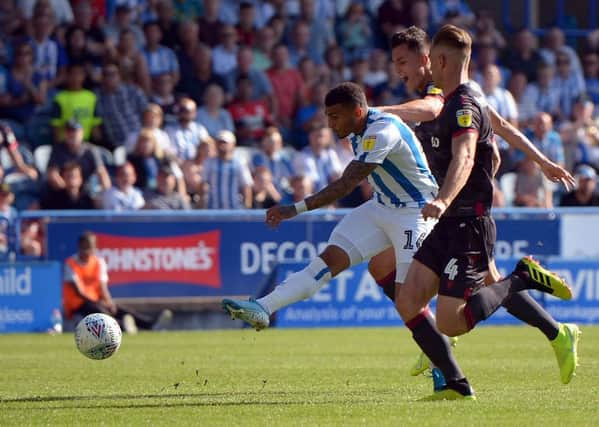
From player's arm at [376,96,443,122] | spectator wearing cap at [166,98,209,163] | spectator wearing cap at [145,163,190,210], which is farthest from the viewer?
spectator wearing cap at [166,98,209,163]

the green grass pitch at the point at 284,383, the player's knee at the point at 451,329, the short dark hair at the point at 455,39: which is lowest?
the green grass pitch at the point at 284,383

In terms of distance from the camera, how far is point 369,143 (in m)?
9.10

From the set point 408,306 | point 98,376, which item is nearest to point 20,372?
point 98,376

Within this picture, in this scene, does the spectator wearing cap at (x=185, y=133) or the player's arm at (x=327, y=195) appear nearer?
the player's arm at (x=327, y=195)

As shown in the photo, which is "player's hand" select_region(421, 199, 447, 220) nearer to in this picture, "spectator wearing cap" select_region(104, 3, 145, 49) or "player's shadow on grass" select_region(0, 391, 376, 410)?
"player's shadow on grass" select_region(0, 391, 376, 410)

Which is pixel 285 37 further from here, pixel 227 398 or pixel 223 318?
pixel 227 398

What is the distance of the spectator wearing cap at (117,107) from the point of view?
20.2 meters

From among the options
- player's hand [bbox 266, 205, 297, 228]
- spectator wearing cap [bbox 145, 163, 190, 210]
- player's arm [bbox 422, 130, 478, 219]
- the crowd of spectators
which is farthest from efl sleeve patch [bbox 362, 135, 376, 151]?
spectator wearing cap [bbox 145, 163, 190, 210]

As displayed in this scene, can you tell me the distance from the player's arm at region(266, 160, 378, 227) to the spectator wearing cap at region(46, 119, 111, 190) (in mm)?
10122

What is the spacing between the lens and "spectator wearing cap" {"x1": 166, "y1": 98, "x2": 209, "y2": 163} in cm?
2002

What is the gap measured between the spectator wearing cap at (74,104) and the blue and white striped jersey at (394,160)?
10.7 metres

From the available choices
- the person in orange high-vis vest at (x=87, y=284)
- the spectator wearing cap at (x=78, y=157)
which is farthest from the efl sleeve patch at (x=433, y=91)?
the spectator wearing cap at (x=78, y=157)

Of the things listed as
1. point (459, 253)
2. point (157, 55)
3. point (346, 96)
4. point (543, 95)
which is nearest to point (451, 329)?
point (459, 253)

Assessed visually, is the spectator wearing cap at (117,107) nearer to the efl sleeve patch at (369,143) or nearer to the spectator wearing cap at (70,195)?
the spectator wearing cap at (70,195)
